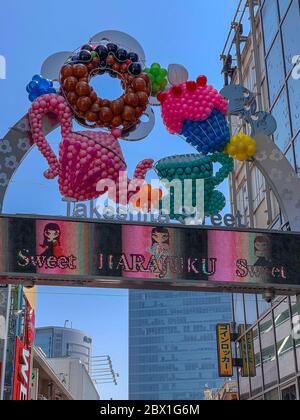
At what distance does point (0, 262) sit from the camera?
37.6 ft

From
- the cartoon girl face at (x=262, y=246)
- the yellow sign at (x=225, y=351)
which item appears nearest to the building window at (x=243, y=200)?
the yellow sign at (x=225, y=351)

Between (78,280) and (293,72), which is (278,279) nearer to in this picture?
(78,280)

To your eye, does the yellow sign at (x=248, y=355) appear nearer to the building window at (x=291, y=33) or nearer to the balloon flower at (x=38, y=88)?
the building window at (x=291, y=33)

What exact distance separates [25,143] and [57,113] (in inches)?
39.7

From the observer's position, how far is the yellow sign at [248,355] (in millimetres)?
20875

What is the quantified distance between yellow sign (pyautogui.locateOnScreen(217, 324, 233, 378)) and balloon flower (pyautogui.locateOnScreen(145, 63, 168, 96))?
12.3 meters

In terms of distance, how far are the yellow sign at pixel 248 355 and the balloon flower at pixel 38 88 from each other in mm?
11466

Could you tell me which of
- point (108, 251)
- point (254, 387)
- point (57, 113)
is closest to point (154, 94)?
point (57, 113)

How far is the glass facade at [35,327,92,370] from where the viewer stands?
120625 mm

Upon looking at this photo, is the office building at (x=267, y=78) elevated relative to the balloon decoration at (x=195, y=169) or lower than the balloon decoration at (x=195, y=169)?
elevated

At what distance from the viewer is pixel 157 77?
46.5 feet

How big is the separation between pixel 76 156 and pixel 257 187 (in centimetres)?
997
